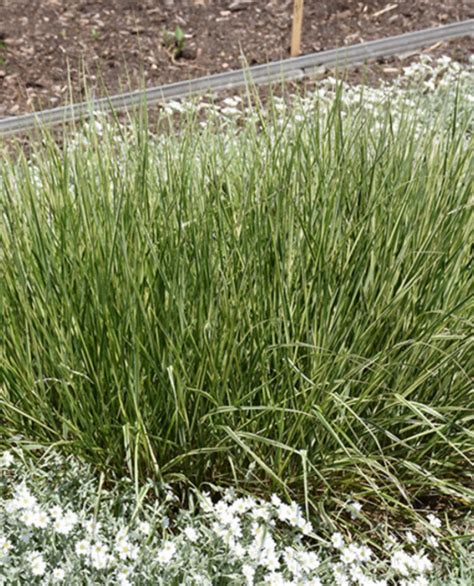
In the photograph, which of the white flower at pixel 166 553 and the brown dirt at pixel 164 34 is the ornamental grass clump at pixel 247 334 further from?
the brown dirt at pixel 164 34

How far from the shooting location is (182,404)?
6.64 ft

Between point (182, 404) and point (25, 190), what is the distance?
855mm

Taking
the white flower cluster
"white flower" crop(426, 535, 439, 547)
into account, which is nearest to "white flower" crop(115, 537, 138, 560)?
the white flower cluster

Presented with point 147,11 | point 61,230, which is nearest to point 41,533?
point 61,230

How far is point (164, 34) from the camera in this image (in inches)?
242

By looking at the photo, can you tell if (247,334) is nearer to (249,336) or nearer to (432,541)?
(249,336)

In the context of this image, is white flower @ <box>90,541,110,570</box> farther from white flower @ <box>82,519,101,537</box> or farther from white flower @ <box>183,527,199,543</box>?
white flower @ <box>183,527,199,543</box>

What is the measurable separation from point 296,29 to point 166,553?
460cm

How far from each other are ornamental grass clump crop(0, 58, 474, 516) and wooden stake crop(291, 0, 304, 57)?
3492 mm

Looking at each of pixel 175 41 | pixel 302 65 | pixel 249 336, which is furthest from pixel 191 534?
pixel 175 41

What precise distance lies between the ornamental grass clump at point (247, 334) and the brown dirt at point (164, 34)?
341cm

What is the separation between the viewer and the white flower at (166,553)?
5.91 feet

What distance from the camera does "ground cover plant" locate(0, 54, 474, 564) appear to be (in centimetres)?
208

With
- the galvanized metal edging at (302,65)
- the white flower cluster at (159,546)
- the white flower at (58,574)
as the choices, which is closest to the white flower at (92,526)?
the white flower cluster at (159,546)
